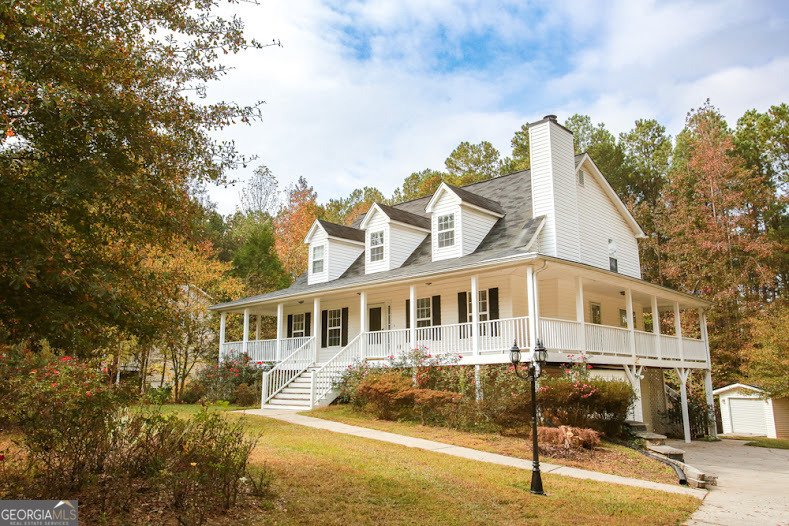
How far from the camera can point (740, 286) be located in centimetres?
3103

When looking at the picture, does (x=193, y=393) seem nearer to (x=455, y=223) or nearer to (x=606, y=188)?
(x=455, y=223)

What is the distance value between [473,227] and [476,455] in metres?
9.76

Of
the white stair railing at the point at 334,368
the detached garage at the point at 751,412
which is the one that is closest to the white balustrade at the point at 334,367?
the white stair railing at the point at 334,368

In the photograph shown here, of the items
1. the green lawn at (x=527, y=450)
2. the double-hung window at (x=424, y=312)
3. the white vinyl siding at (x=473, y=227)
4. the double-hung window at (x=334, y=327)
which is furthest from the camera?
the double-hung window at (x=334, y=327)

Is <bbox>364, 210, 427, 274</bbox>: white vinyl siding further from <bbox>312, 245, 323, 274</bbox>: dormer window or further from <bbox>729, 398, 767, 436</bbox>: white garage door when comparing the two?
<bbox>729, 398, 767, 436</bbox>: white garage door

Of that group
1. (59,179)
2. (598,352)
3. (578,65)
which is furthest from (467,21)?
(598,352)

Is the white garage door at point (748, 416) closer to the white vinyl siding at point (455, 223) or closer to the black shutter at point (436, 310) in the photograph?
the black shutter at point (436, 310)

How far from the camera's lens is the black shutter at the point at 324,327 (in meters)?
22.9

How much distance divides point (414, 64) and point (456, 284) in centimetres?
853

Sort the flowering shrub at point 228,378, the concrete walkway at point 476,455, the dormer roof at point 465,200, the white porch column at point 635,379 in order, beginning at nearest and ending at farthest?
the concrete walkway at point 476,455, the white porch column at point 635,379, the dormer roof at point 465,200, the flowering shrub at point 228,378

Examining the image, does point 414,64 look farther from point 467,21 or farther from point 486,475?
point 486,475

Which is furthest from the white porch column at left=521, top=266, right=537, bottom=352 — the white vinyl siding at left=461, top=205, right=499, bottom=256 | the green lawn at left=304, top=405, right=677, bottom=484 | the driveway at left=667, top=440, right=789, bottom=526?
the white vinyl siding at left=461, top=205, right=499, bottom=256

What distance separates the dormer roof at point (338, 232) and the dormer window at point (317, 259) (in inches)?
23.9

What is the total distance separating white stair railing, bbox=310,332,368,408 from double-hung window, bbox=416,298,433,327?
2401 mm
